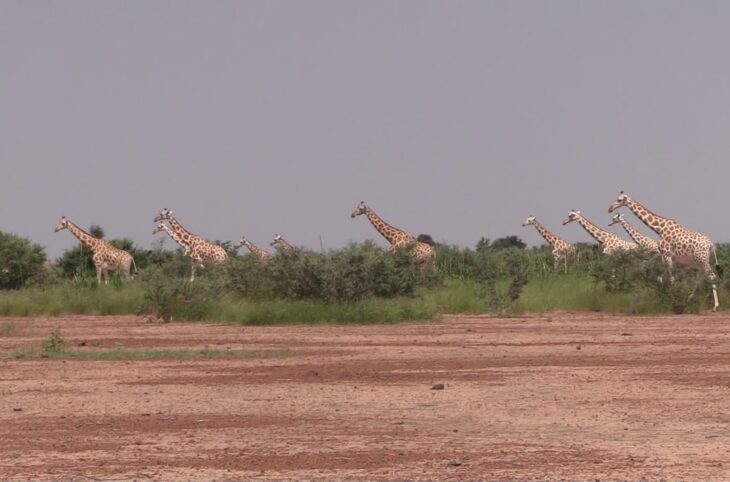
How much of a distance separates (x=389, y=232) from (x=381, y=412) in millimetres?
Result: 24881

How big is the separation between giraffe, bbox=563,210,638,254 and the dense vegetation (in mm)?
2322

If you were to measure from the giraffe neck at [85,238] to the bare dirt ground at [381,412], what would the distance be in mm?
19412

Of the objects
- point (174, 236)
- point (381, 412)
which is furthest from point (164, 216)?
point (381, 412)

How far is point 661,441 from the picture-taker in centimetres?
910

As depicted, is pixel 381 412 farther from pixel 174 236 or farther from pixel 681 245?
pixel 174 236

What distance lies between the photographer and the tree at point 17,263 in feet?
124

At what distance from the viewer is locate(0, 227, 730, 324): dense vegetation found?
2478cm

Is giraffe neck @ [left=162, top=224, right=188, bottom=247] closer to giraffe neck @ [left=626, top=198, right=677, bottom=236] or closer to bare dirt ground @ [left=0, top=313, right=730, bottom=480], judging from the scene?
giraffe neck @ [left=626, top=198, right=677, bottom=236]

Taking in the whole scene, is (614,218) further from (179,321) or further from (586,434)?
Answer: (586,434)

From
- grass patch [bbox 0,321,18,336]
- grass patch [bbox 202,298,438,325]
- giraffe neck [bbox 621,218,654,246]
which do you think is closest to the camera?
grass patch [bbox 0,321,18,336]

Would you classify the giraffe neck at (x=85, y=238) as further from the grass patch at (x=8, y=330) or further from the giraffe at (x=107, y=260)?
the grass patch at (x=8, y=330)

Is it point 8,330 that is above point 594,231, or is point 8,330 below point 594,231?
below

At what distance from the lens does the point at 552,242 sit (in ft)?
132

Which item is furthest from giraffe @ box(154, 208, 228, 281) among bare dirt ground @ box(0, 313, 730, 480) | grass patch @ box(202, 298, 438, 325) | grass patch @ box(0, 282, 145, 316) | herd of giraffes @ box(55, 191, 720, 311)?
bare dirt ground @ box(0, 313, 730, 480)
